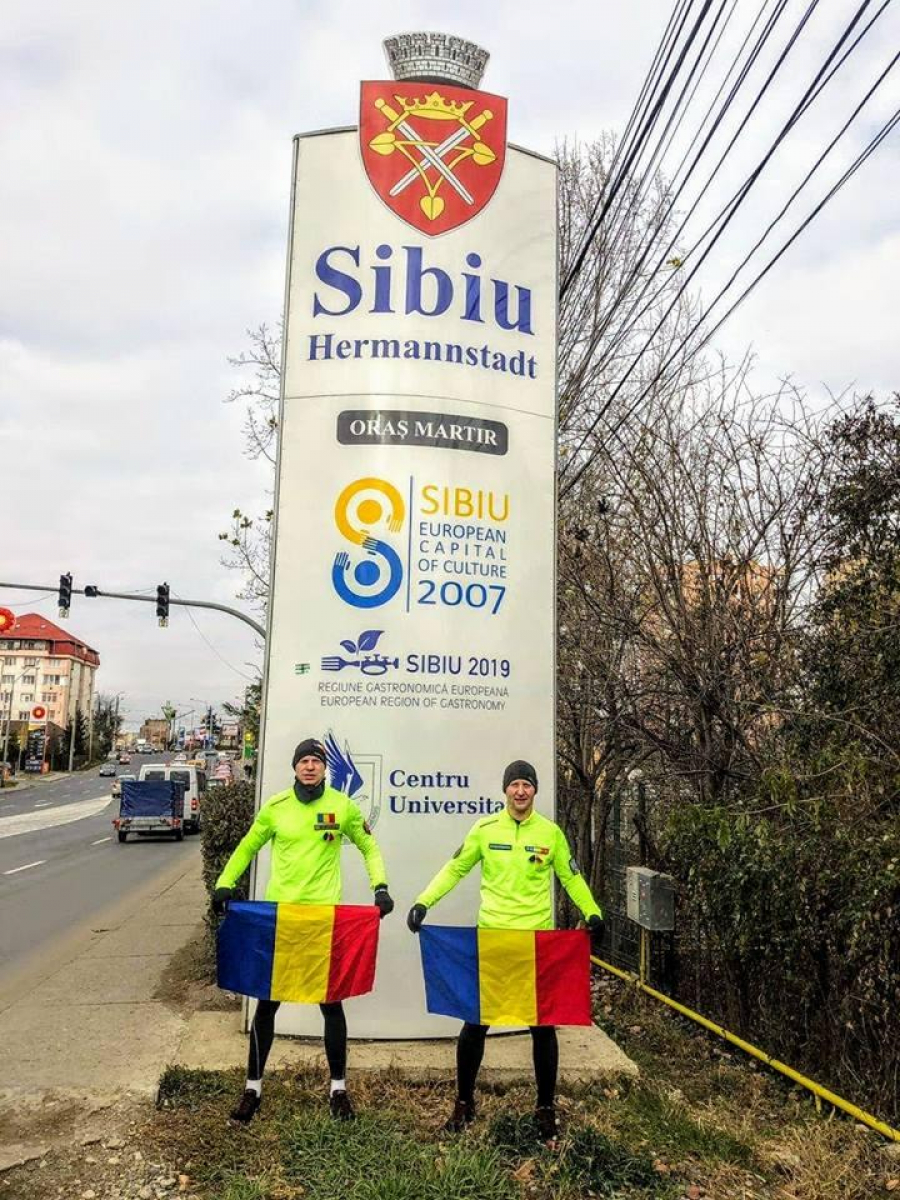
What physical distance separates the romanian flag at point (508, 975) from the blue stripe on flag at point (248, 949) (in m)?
0.85

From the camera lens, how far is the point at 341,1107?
4961 millimetres

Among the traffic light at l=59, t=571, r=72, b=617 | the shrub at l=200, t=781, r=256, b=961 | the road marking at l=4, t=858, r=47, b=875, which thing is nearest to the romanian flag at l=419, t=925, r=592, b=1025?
the shrub at l=200, t=781, r=256, b=961

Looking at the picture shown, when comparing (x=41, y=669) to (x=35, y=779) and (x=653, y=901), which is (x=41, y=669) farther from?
(x=653, y=901)

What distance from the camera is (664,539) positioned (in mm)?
8734

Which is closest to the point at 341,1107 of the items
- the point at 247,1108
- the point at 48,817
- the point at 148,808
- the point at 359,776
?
the point at 247,1108

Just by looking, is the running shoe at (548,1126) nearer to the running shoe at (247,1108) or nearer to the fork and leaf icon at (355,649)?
the running shoe at (247,1108)

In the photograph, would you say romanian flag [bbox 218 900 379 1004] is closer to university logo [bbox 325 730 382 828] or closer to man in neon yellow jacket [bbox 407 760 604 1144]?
man in neon yellow jacket [bbox 407 760 604 1144]

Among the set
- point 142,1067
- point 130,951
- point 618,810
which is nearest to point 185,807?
point 130,951

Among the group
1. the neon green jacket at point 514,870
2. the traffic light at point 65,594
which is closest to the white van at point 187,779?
the traffic light at point 65,594

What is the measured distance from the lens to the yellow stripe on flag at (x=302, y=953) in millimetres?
5176

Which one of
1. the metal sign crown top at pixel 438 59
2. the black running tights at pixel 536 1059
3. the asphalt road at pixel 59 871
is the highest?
the metal sign crown top at pixel 438 59

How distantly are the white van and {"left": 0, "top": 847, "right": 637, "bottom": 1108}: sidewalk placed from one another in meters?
25.6

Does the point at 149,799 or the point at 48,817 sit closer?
the point at 149,799

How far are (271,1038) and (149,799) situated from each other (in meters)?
26.5
